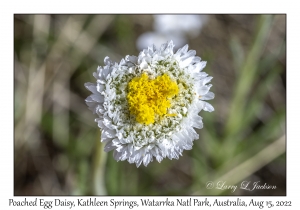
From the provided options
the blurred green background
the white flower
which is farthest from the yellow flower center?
the blurred green background

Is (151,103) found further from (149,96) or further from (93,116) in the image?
(93,116)

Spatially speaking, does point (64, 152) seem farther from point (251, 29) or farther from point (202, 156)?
point (251, 29)

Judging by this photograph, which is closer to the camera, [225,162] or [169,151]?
[169,151]

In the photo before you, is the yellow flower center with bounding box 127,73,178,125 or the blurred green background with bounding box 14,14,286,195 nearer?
the yellow flower center with bounding box 127,73,178,125

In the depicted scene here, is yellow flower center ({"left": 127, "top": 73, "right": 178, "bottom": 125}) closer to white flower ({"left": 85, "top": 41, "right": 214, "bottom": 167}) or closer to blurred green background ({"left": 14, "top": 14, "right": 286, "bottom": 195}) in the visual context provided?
white flower ({"left": 85, "top": 41, "right": 214, "bottom": 167})
